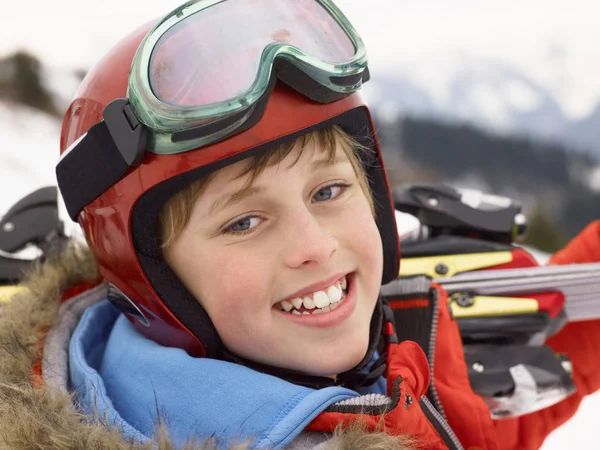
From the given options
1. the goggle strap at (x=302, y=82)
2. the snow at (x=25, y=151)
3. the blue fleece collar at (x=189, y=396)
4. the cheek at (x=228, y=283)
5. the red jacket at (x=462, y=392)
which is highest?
the goggle strap at (x=302, y=82)

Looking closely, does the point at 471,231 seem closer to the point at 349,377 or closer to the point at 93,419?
the point at 349,377

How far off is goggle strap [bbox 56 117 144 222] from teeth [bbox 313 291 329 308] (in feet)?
1.71

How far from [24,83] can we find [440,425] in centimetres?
1057

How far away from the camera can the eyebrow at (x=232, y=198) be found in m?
1.34

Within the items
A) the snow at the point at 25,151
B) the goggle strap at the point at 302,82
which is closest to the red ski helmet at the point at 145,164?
the goggle strap at the point at 302,82

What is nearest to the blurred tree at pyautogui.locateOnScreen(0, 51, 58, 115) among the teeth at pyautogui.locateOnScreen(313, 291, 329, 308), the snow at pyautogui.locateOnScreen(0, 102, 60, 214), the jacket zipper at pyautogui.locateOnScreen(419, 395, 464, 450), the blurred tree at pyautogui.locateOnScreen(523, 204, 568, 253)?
the snow at pyautogui.locateOnScreen(0, 102, 60, 214)

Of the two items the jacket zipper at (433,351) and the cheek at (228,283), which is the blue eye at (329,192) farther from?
the jacket zipper at (433,351)

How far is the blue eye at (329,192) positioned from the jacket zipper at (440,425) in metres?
0.55

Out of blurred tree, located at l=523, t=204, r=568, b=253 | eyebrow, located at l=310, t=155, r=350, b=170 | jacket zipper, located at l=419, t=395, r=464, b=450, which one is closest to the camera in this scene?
eyebrow, located at l=310, t=155, r=350, b=170

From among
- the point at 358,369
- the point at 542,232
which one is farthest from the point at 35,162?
the point at 542,232

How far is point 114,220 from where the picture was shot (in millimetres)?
1469

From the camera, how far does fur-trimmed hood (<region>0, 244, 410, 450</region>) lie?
1.21 metres

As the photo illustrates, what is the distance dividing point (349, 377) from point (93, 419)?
2.07 feet

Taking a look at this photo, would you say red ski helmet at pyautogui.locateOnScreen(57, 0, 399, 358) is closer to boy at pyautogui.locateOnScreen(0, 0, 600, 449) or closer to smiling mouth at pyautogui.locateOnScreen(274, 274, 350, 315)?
boy at pyautogui.locateOnScreen(0, 0, 600, 449)
